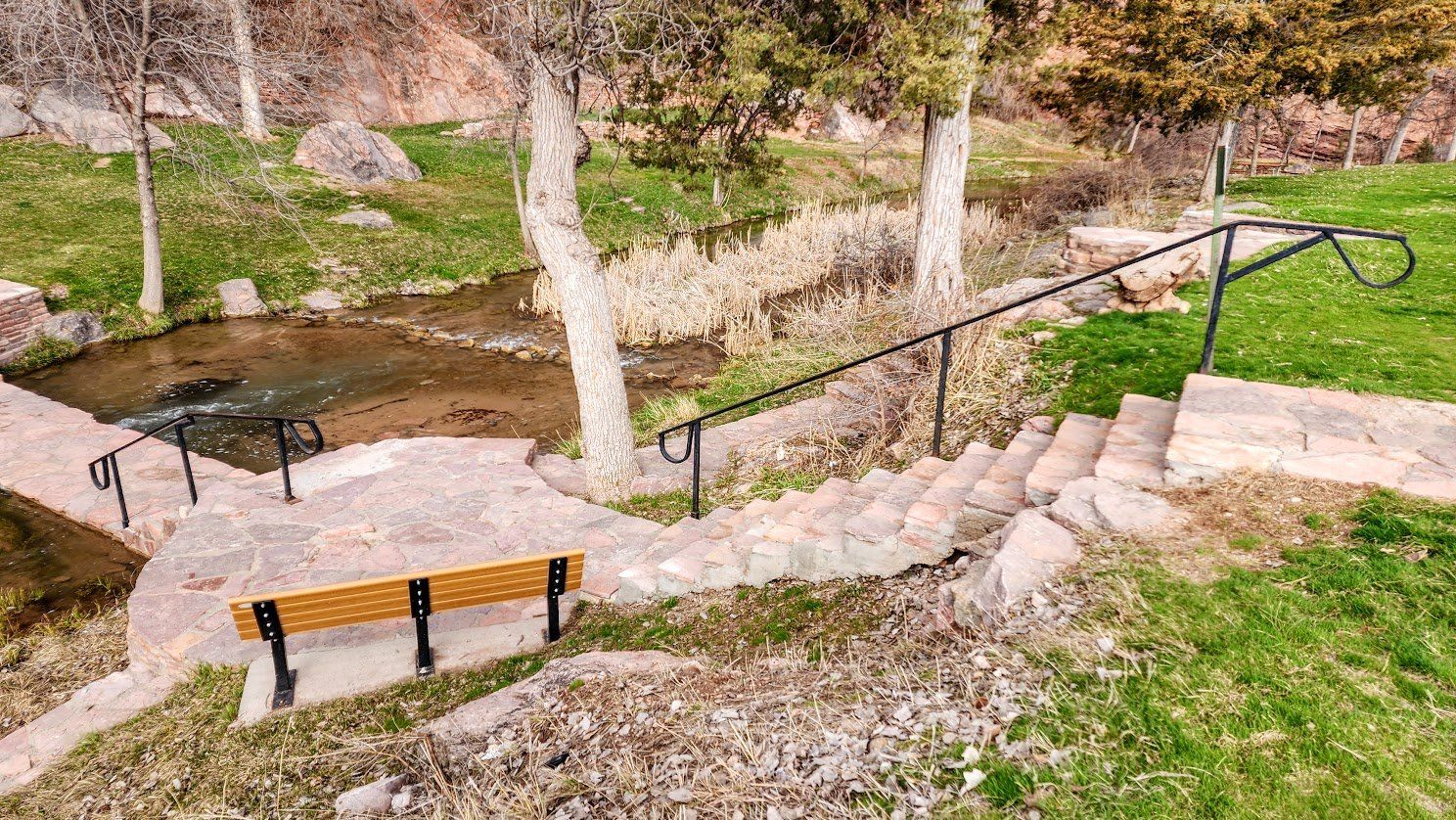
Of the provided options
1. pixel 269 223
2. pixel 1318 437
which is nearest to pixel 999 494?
pixel 1318 437

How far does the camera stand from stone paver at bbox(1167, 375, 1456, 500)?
365 centimetres

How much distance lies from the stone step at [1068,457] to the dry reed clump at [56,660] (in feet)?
20.9

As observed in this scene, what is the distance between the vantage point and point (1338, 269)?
26.3 ft

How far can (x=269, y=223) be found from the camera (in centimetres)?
1727

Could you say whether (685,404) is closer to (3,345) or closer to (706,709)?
(706,709)

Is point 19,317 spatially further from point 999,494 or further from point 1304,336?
point 1304,336

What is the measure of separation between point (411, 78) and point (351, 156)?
433 inches

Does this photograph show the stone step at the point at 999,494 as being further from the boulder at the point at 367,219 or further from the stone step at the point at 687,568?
the boulder at the point at 367,219

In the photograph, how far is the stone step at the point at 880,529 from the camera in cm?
443

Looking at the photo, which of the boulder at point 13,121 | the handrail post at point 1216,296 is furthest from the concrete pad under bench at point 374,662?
the boulder at point 13,121

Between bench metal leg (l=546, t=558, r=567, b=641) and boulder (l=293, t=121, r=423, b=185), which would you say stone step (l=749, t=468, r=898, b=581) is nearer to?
bench metal leg (l=546, t=558, r=567, b=641)

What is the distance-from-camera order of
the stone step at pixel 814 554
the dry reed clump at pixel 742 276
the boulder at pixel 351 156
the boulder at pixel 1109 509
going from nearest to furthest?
1. the boulder at pixel 1109 509
2. the stone step at pixel 814 554
3. the dry reed clump at pixel 742 276
4. the boulder at pixel 351 156

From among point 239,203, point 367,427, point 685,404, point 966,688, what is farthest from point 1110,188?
point 239,203

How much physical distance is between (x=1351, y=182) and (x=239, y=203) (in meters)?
24.1
